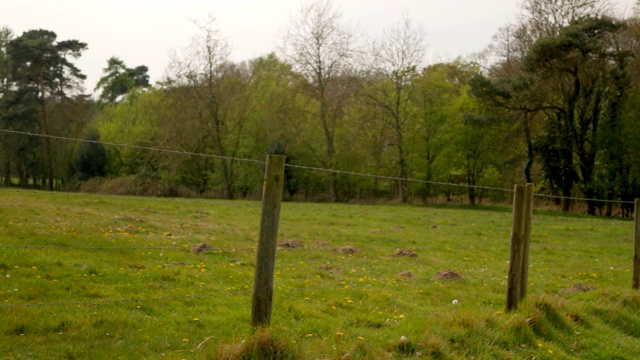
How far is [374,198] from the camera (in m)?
47.3

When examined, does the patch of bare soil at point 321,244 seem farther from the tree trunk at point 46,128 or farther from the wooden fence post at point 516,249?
the tree trunk at point 46,128

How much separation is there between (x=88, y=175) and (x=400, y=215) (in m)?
29.6

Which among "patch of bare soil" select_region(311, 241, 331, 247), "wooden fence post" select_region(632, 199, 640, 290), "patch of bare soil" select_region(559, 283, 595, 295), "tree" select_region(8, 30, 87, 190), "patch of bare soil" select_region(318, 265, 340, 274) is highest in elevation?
"tree" select_region(8, 30, 87, 190)

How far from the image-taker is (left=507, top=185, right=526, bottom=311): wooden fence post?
7.45 metres

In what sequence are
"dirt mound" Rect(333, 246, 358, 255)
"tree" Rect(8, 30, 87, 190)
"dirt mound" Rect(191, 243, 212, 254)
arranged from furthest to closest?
"tree" Rect(8, 30, 87, 190)
"dirt mound" Rect(333, 246, 358, 255)
"dirt mound" Rect(191, 243, 212, 254)

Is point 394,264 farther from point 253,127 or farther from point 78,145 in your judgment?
point 78,145

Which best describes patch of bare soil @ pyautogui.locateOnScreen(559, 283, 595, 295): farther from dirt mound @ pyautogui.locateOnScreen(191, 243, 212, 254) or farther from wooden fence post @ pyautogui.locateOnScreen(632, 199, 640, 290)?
dirt mound @ pyautogui.locateOnScreen(191, 243, 212, 254)

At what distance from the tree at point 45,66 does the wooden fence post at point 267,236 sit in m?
44.1

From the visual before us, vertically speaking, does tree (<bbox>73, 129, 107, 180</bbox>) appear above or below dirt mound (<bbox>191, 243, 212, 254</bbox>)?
above

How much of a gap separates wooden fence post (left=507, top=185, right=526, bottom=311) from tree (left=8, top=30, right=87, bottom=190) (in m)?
43.8

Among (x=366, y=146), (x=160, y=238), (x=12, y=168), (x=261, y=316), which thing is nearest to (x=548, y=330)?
(x=261, y=316)

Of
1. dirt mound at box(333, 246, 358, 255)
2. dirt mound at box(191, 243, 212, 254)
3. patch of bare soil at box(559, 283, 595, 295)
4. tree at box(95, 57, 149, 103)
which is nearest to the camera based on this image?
patch of bare soil at box(559, 283, 595, 295)

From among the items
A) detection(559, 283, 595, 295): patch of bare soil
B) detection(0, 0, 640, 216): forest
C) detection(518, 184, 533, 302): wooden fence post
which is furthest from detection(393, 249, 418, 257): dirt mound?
detection(0, 0, 640, 216): forest

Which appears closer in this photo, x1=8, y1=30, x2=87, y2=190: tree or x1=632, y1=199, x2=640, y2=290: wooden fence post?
x1=632, y1=199, x2=640, y2=290: wooden fence post
